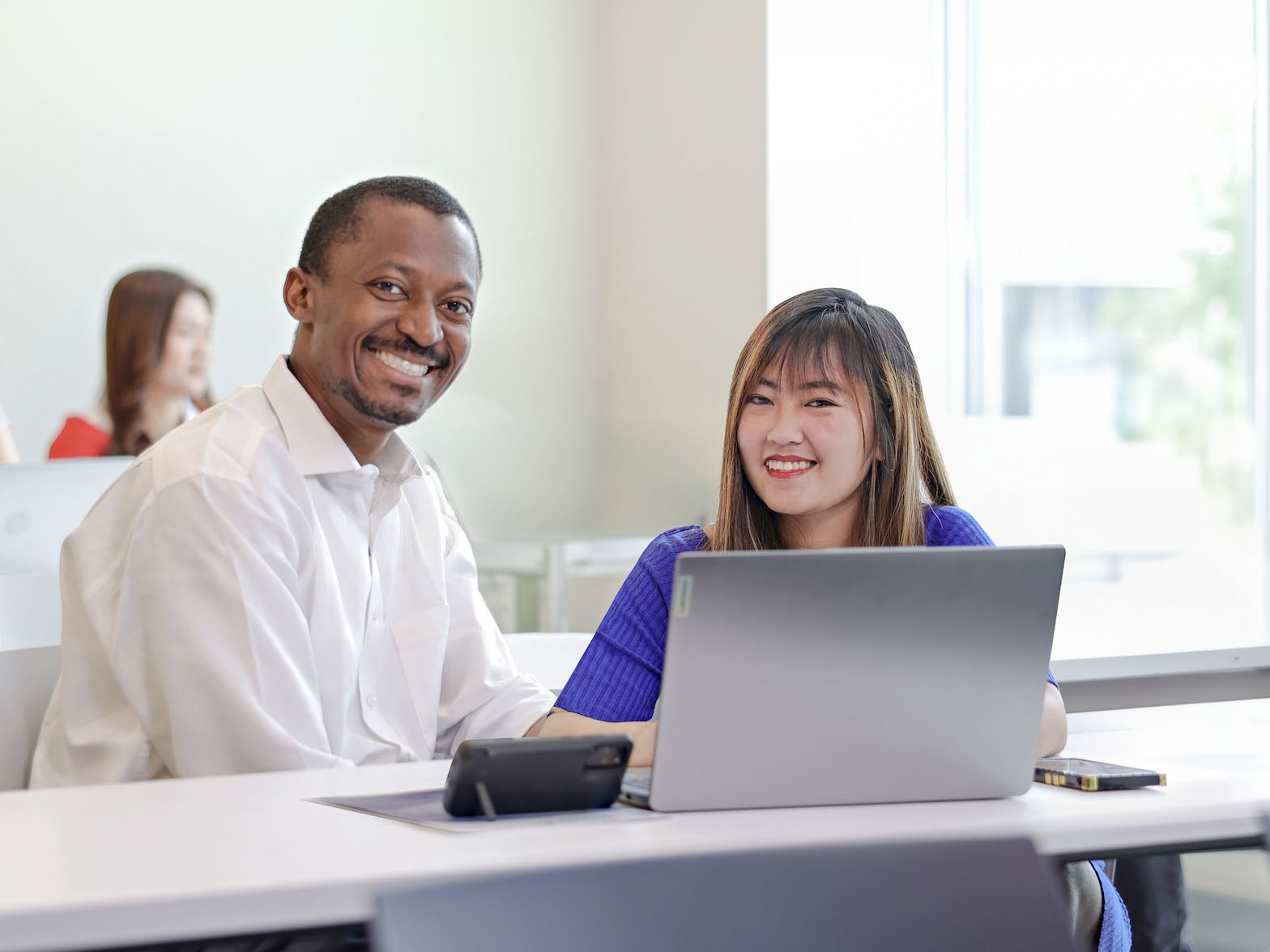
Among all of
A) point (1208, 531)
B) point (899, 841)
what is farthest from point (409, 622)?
point (1208, 531)

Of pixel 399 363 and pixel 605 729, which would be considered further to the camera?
pixel 399 363

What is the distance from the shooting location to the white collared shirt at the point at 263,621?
5.31 feet

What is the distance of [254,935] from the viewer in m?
0.88

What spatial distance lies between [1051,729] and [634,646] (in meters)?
0.51

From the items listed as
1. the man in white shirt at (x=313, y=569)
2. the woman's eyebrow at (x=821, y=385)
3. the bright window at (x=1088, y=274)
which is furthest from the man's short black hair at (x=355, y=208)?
the bright window at (x=1088, y=274)

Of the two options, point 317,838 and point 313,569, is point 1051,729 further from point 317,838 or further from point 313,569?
point 313,569

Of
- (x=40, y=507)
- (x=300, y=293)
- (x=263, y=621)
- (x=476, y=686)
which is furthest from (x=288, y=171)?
(x=263, y=621)

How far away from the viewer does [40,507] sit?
2463 mm

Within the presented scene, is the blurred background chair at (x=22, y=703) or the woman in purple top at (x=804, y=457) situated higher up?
the woman in purple top at (x=804, y=457)

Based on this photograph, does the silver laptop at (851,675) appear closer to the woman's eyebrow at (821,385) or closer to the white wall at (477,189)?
the woman's eyebrow at (821,385)

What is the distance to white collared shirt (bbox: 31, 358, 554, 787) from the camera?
1.62 metres

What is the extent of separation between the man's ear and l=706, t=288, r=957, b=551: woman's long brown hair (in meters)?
0.66

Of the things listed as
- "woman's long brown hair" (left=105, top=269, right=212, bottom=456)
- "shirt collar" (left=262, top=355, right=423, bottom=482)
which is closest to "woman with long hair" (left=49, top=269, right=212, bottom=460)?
"woman's long brown hair" (left=105, top=269, right=212, bottom=456)

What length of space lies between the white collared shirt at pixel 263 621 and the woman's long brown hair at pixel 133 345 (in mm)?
1970
